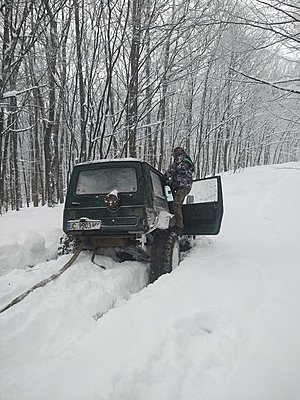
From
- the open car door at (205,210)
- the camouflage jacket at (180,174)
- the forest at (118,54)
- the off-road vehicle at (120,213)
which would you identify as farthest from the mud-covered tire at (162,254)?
the forest at (118,54)

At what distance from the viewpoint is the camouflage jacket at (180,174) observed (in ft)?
19.3

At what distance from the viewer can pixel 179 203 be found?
5.84m

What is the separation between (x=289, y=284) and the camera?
3.98 metres

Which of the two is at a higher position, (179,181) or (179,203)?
(179,181)

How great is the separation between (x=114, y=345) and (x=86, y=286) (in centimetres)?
133

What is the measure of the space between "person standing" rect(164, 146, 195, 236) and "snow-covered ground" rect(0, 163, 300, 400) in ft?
3.34

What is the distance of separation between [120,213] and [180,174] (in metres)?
2.02

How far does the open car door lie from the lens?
5.73m

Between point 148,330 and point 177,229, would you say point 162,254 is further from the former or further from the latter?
point 148,330

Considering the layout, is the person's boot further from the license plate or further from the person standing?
the license plate

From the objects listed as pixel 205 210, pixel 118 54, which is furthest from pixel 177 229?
pixel 118 54

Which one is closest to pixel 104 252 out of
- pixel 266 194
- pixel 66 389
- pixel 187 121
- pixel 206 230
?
pixel 206 230

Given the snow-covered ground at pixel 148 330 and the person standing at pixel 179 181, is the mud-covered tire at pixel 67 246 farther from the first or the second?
the person standing at pixel 179 181

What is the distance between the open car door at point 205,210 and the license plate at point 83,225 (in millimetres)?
2253
